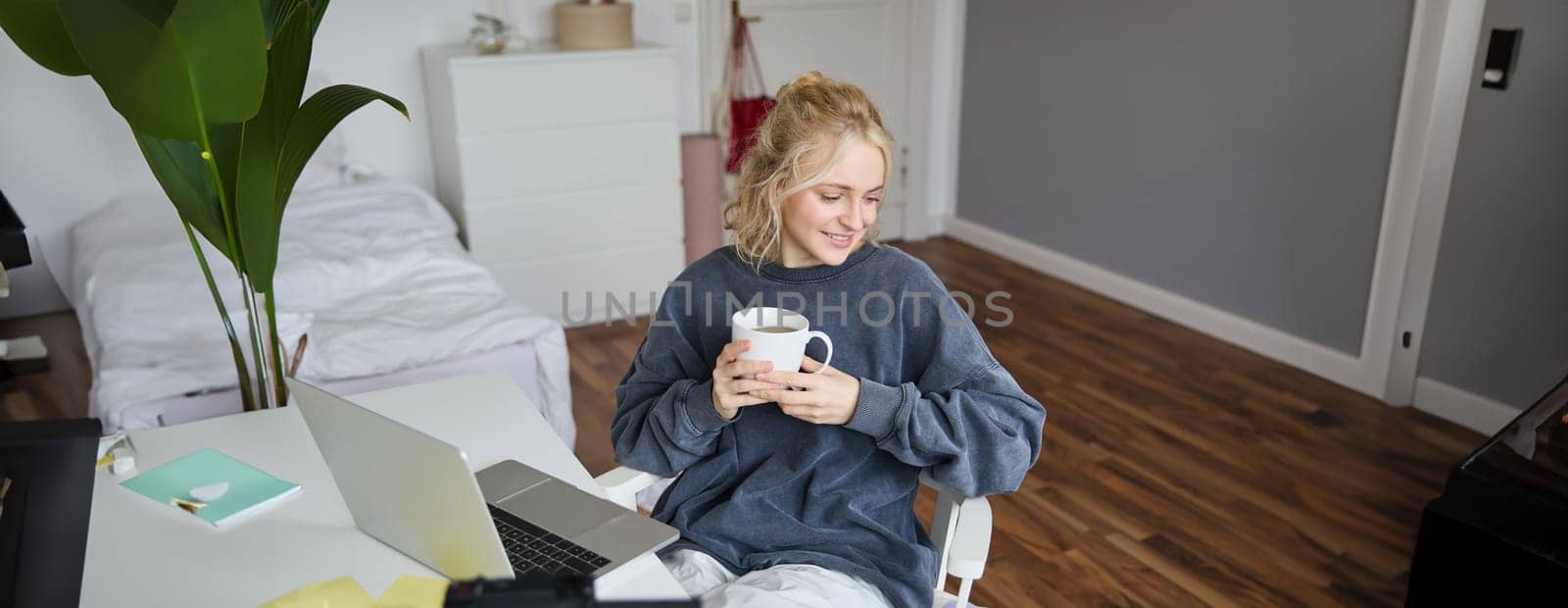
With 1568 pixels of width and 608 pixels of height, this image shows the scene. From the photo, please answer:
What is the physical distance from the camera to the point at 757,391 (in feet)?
4.54

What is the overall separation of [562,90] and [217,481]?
261cm

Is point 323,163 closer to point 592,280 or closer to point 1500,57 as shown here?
point 592,280

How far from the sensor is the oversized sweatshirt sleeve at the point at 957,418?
146 cm

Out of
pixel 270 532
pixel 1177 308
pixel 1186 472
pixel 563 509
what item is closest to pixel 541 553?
pixel 563 509

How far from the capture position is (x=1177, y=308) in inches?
162

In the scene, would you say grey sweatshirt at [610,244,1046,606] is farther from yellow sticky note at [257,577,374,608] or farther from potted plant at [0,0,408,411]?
potted plant at [0,0,408,411]

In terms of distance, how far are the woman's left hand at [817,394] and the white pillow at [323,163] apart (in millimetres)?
2953

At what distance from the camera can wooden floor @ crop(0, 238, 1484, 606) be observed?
8.20 ft

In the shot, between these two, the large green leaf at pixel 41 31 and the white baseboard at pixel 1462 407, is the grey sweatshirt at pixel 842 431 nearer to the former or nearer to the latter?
the large green leaf at pixel 41 31

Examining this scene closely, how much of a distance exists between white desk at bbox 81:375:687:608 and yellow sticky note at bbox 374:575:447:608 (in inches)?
3.3

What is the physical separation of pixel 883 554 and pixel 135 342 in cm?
205

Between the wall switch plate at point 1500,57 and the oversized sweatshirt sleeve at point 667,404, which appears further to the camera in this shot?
the wall switch plate at point 1500,57

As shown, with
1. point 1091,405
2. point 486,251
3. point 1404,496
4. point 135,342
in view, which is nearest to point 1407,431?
point 1404,496

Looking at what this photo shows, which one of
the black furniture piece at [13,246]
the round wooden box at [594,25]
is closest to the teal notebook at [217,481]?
the black furniture piece at [13,246]
